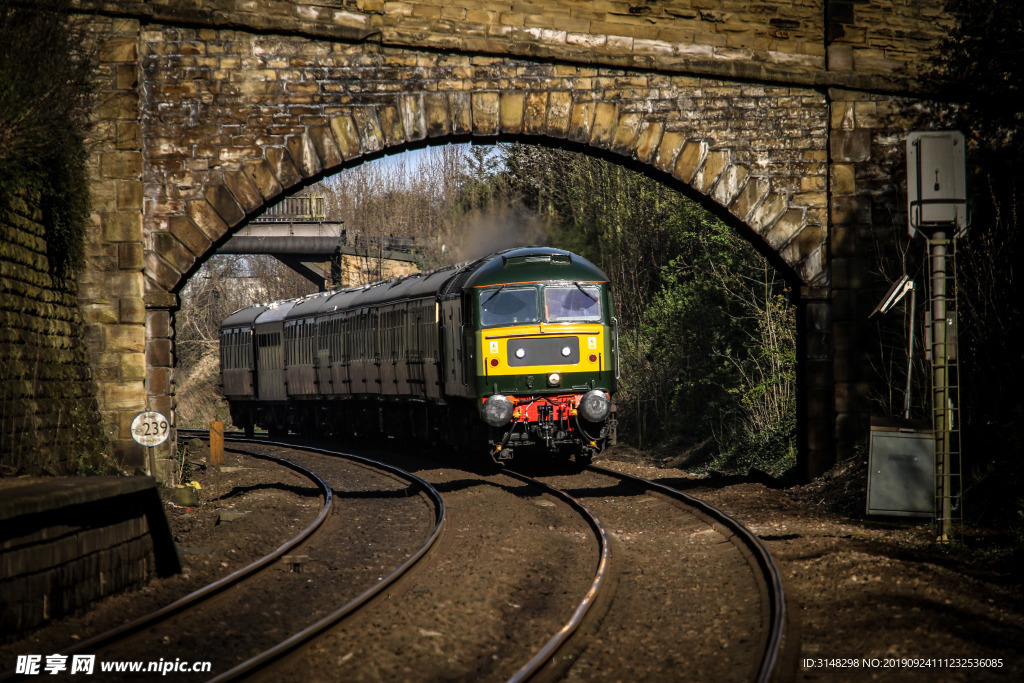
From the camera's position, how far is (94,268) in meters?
12.2

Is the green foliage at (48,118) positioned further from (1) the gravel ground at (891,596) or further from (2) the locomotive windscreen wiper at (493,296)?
(1) the gravel ground at (891,596)

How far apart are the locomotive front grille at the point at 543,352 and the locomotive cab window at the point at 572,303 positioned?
338 mm

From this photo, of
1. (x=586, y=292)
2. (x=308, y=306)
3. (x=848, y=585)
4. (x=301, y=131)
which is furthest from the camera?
(x=308, y=306)

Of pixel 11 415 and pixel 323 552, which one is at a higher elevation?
pixel 11 415

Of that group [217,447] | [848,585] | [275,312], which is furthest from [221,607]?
[275,312]

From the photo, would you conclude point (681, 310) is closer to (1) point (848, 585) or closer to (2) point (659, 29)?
(2) point (659, 29)

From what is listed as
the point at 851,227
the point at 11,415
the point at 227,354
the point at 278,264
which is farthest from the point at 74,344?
the point at 278,264

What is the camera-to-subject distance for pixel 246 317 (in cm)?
2883

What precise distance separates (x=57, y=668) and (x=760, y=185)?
34.6 feet

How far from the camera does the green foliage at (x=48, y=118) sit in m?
10.2

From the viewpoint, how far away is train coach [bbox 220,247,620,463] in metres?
14.5

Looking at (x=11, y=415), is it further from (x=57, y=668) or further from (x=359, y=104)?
(x=359, y=104)

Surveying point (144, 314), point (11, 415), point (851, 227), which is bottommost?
point (11, 415)

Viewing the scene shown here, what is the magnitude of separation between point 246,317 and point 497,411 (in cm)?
1653
